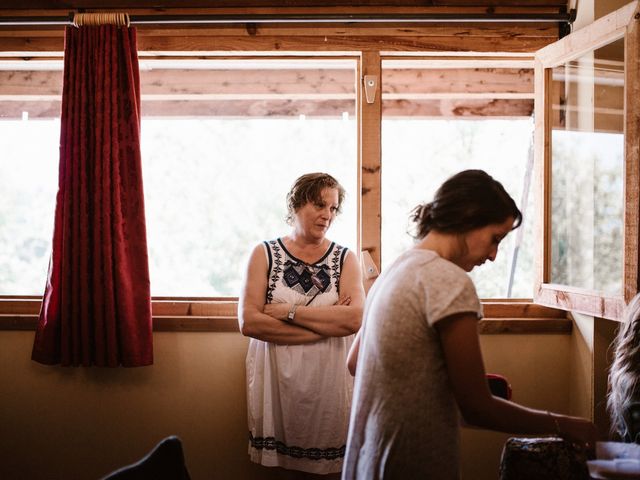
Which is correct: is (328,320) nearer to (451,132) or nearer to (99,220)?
(99,220)

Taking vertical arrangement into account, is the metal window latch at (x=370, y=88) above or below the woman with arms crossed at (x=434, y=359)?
above

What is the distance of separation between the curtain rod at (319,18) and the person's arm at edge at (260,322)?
1.19m

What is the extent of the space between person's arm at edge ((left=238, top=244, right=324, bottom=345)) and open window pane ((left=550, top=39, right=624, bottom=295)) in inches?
46.4

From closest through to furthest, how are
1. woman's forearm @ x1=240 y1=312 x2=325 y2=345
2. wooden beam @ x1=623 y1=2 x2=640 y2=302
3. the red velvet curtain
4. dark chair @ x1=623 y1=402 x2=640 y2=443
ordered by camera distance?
dark chair @ x1=623 y1=402 x2=640 y2=443 < wooden beam @ x1=623 y1=2 x2=640 y2=302 < woman's forearm @ x1=240 y1=312 x2=325 y2=345 < the red velvet curtain

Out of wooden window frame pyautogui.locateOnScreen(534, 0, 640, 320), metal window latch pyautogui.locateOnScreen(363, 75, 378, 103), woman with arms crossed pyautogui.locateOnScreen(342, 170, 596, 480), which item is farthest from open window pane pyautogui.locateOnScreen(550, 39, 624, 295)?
woman with arms crossed pyautogui.locateOnScreen(342, 170, 596, 480)

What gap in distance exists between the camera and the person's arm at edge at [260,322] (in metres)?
2.35

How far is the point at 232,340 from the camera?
286 centimetres

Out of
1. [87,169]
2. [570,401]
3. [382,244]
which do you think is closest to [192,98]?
[87,169]

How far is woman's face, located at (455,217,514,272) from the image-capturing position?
1.36m

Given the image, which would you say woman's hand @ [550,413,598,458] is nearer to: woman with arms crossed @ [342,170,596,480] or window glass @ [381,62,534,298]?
woman with arms crossed @ [342,170,596,480]

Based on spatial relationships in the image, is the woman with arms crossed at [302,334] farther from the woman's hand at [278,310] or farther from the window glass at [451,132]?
the window glass at [451,132]

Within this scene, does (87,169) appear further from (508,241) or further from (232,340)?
(508,241)

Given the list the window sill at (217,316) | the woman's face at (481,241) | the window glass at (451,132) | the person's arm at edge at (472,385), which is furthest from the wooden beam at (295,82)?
the person's arm at edge at (472,385)

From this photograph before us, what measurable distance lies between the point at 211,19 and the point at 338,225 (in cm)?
114
